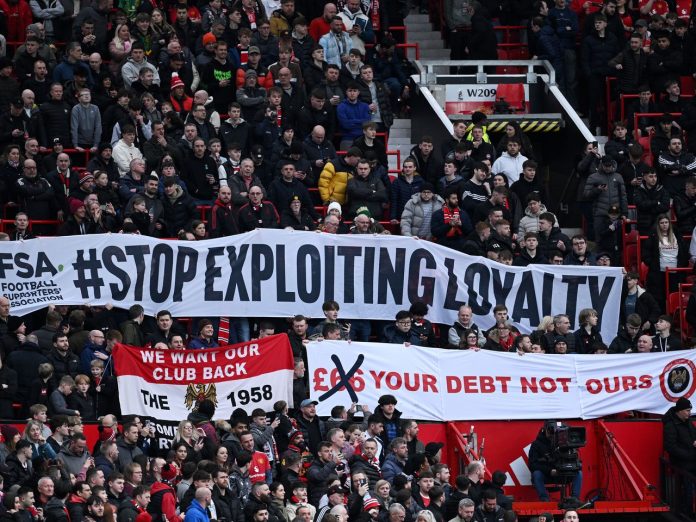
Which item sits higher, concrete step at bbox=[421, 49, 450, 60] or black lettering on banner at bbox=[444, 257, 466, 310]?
concrete step at bbox=[421, 49, 450, 60]

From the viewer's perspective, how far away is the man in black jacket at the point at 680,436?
81.1ft

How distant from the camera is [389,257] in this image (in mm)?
26516

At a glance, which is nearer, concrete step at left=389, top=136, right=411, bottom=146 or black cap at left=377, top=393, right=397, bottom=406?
black cap at left=377, top=393, right=397, bottom=406

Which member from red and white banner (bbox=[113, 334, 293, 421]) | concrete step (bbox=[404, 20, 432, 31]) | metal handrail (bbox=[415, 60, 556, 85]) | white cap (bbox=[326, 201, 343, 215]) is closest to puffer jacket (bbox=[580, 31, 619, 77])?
metal handrail (bbox=[415, 60, 556, 85])

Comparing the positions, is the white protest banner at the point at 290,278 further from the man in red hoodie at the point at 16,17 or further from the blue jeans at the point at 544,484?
the man in red hoodie at the point at 16,17

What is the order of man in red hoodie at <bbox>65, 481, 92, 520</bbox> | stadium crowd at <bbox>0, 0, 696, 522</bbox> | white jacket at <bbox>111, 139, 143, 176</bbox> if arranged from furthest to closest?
white jacket at <bbox>111, 139, 143, 176</bbox>
stadium crowd at <bbox>0, 0, 696, 522</bbox>
man in red hoodie at <bbox>65, 481, 92, 520</bbox>

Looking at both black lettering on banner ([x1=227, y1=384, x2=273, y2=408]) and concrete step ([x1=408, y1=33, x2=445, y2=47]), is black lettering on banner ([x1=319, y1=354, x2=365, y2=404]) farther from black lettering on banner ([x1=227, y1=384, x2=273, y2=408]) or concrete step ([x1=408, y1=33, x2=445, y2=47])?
concrete step ([x1=408, y1=33, x2=445, y2=47])

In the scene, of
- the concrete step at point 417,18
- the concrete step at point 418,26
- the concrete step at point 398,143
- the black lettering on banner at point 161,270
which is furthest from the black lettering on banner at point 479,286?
the concrete step at point 417,18

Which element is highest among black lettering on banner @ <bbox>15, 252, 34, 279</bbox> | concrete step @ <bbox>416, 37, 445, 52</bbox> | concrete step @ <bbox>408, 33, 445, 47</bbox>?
concrete step @ <bbox>408, 33, 445, 47</bbox>

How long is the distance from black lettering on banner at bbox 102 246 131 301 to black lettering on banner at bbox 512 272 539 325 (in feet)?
17.1

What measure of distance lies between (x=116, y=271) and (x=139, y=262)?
0.32 m

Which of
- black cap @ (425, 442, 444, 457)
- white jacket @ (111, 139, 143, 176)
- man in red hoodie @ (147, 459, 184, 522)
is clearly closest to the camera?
man in red hoodie @ (147, 459, 184, 522)

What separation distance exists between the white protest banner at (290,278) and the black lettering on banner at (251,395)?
72.4 inches

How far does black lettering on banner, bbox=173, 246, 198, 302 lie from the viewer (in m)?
25.9
